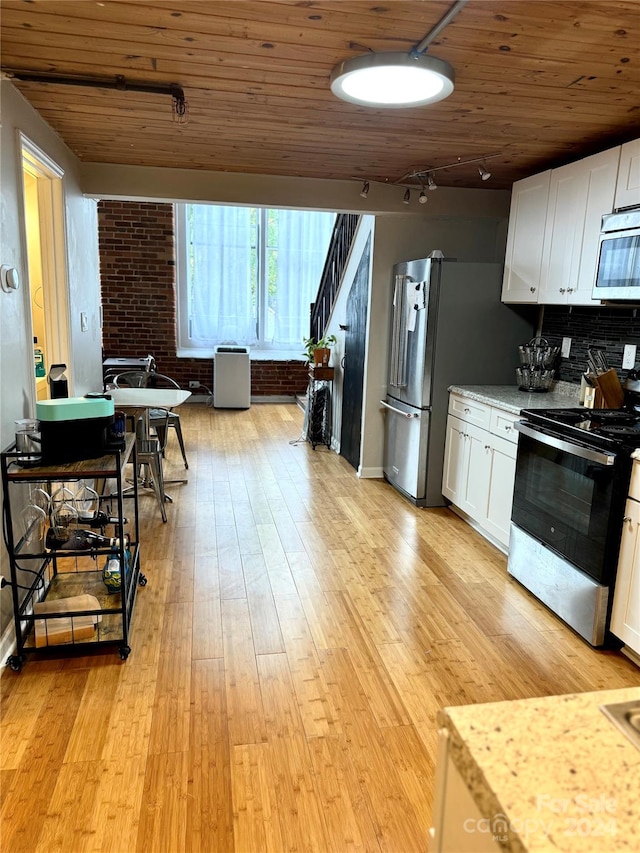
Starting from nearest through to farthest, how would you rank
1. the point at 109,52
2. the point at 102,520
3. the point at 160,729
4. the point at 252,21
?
1. the point at 252,21
2. the point at 160,729
3. the point at 109,52
4. the point at 102,520

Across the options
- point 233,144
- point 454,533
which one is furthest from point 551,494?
point 233,144

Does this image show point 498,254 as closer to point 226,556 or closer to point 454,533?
point 454,533

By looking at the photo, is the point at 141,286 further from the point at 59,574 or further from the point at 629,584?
the point at 629,584

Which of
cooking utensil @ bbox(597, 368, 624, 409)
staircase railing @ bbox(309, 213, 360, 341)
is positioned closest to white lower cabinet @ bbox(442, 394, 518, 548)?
cooking utensil @ bbox(597, 368, 624, 409)

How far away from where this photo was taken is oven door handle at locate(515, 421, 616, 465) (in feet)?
7.90

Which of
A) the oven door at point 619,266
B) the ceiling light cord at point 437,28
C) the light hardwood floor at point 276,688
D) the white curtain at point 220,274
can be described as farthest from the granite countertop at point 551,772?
A: the white curtain at point 220,274

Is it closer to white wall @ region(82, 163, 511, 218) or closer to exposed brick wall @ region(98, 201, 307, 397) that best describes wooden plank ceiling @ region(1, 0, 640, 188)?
white wall @ region(82, 163, 511, 218)

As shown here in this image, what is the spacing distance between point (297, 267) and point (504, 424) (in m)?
5.32

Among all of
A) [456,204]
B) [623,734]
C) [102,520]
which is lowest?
[102,520]

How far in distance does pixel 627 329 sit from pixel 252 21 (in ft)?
8.07

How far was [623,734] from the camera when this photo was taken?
2.64ft

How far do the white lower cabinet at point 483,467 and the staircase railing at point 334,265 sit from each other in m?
2.25

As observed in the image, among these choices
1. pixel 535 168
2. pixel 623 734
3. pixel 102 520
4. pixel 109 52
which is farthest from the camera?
pixel 535 168

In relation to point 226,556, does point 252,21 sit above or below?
above
